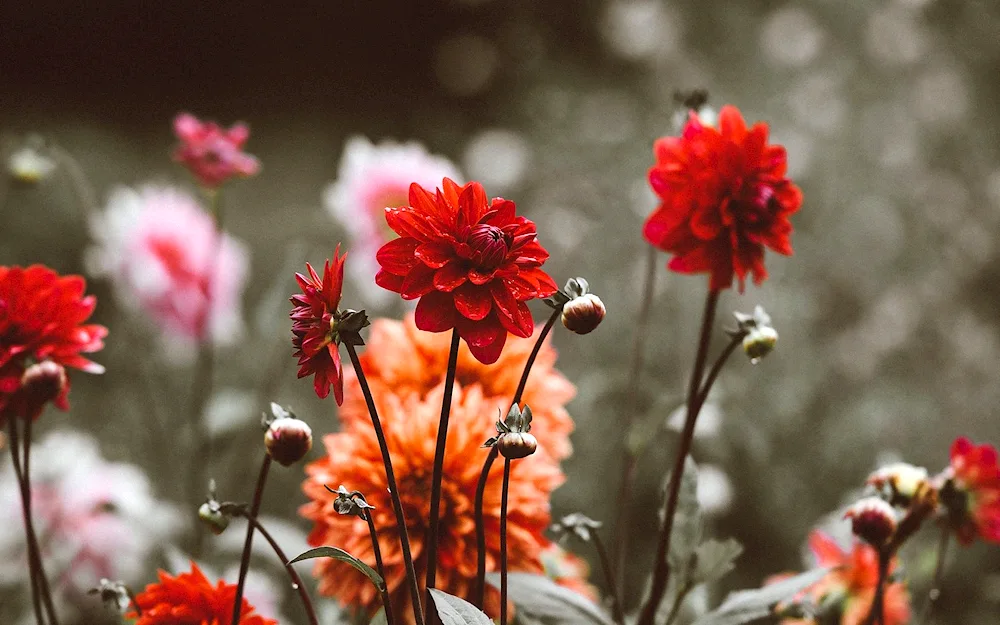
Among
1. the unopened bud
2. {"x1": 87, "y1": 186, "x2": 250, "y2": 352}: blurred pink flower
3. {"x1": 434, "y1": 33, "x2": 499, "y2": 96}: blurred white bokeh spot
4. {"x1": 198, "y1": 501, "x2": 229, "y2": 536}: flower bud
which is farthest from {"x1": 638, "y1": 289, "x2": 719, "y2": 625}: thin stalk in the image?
{"x1": 434, "y1": 33, "x2": 499, "y2": 96}: blurred white bokeh spot

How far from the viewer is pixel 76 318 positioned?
20.6 inches

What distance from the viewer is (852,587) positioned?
667 millimetres

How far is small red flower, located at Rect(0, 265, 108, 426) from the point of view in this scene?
0.47m

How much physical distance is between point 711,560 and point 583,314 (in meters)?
0.22

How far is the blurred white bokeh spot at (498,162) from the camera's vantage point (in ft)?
6.63

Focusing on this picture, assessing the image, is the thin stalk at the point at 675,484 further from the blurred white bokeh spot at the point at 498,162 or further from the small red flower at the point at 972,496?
the blurred white bokeh spot at the point at 498,162

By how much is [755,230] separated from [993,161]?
189cm

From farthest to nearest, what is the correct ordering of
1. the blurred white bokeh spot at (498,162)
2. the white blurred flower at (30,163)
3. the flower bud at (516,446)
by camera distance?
1. the blurred white bokeh spot at (498,162)
2. the white blurred flower at (30,163)
3. the flower bud at (516,446)

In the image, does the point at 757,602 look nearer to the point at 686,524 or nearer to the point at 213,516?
the point at 686,524

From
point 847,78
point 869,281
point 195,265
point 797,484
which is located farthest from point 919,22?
point 195,265

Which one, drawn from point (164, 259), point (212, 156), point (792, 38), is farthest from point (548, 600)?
point (792, 38)

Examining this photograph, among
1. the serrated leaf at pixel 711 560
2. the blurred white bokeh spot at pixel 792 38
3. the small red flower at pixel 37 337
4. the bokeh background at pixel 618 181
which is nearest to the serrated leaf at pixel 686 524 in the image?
the serrated leaf at pixel 711 560

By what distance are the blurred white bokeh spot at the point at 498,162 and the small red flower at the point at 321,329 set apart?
1584 millimetres

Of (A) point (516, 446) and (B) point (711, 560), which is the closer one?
(A) point (516, 446)
